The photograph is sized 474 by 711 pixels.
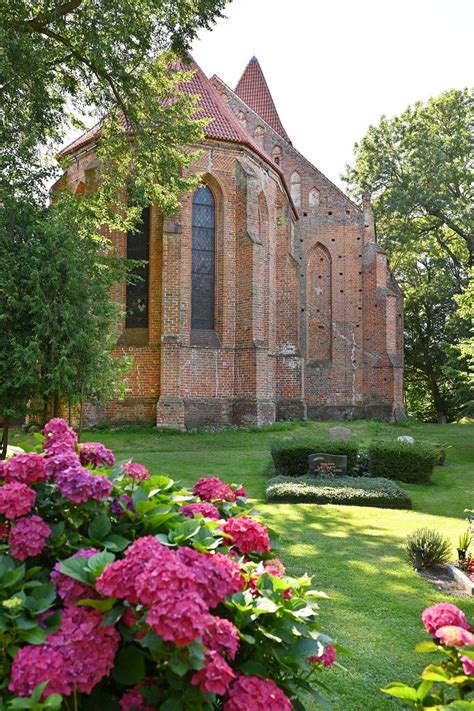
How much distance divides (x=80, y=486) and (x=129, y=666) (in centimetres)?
75

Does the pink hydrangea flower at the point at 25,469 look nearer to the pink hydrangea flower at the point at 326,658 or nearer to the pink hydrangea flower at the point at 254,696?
the pink hydrangea flower at the point at 254,696

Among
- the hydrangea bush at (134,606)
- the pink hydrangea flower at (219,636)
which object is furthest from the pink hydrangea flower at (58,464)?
the pink hydrangea flower at (219,636)

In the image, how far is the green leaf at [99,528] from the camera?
242 cm

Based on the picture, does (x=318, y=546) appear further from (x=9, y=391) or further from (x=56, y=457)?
(x=9, y=391)

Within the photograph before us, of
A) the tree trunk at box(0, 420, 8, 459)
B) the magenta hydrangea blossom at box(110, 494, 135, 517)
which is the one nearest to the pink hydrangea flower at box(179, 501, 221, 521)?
the magenta hydrangea blossom at box(110, 494, 135, 517)

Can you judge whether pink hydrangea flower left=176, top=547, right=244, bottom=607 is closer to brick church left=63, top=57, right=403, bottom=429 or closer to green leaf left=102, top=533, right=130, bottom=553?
green leaf left=102, top=533, right=130, bottom=553

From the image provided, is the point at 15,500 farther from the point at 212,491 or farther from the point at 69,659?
the point at 212,491

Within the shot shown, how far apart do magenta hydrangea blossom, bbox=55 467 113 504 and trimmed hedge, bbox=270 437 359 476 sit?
446 inches

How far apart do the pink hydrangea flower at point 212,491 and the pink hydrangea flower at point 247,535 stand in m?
0.51

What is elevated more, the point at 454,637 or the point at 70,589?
the point at 70,589

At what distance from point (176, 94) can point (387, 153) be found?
20.1m

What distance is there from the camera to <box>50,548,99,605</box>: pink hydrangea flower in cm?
209

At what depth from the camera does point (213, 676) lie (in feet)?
5.78

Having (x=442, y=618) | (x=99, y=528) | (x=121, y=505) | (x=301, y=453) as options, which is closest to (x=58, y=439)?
(x=121, y=505)
